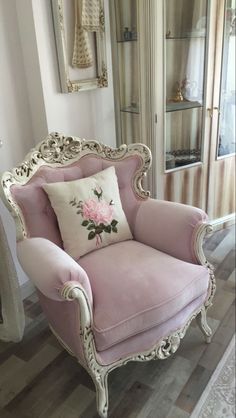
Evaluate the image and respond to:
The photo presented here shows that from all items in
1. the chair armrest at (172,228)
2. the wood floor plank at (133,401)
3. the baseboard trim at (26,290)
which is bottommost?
the wood floor plank at (133,401)

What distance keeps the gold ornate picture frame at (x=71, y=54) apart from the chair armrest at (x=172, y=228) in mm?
774

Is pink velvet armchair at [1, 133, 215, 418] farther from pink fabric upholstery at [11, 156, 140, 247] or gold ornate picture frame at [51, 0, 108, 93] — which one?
gold ornate picture frame at [51, 0, 108, 93]

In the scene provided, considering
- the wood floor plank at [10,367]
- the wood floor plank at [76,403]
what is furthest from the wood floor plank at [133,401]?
the wood floor plank at [10,367]

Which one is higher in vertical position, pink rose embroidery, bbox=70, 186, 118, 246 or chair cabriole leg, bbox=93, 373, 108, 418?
pink rose embroidery, bbox=70, 186, 118, 246

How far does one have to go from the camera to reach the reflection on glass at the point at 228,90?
7.31 ft

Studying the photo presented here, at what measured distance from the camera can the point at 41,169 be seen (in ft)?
5.24

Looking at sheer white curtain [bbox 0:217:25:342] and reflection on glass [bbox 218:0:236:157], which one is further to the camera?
reflection on glass [bbox 218:0:236:157]

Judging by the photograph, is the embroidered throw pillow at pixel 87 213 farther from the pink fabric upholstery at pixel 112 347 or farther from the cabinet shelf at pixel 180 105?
the cabinet shelf at pixel 180 105

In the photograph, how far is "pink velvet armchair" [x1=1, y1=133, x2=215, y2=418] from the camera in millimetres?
1227

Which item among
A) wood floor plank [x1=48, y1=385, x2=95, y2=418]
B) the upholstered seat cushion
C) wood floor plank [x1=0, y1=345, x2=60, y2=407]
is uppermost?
the upholstered seat cushion

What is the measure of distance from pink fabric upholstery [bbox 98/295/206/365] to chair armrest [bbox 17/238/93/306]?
0.66ft

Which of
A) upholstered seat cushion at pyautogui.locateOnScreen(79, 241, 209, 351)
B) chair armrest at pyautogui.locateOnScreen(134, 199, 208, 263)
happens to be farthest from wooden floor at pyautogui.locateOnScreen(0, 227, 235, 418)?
chair armrest at pyautogui.locateOnScreen(134, 199, 208, 263)

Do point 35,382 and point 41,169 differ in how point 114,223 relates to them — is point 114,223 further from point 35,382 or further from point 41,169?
point 35,382

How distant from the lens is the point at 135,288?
1.31 metres
